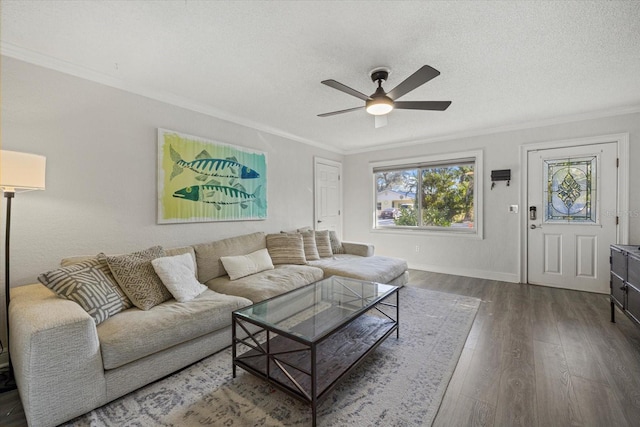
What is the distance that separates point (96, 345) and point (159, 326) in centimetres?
33

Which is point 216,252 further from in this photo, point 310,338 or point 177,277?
point 310,338

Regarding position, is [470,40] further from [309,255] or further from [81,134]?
[81,134]

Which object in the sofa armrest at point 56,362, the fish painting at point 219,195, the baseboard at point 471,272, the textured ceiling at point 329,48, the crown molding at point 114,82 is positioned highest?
the textured ceiling at point 329,48

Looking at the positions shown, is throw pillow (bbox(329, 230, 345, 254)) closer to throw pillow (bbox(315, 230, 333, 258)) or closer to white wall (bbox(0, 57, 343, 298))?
throw pillow (bbox(315, 230, 333, 258))

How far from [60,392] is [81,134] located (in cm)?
202

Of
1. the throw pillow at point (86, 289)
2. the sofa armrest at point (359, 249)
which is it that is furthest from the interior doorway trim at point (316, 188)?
the throw pillow at point (86, 289)

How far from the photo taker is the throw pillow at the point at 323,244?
4160 mm

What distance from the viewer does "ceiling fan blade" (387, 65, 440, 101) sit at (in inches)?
73.1

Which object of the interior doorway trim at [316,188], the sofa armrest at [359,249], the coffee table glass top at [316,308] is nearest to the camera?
the coffee table glass top at [316,308]

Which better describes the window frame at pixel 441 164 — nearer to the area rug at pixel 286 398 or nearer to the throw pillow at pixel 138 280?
the area rug at pixel 286 398

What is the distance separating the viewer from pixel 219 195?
3426 mm

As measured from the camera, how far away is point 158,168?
114 inches

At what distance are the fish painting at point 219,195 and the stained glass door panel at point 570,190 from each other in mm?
4130

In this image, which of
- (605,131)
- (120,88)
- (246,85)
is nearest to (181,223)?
(120,88)
